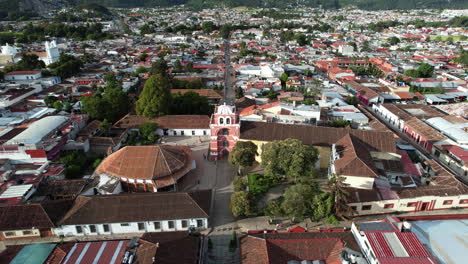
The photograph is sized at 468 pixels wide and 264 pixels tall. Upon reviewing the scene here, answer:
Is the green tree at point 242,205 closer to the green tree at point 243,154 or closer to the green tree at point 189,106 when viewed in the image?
the green tree at point 243,154

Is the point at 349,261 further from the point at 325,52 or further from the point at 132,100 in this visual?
the point at 325,52

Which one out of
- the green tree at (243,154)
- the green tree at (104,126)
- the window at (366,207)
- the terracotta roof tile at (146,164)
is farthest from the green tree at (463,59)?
the green tree at (104,126)

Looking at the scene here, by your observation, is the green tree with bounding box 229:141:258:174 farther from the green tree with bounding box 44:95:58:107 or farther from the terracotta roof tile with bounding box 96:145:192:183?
the green tree with bounding box 44:95:58:107

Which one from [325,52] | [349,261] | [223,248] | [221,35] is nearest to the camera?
[349,261]

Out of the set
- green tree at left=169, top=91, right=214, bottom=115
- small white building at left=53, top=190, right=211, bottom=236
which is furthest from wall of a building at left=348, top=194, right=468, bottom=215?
green tree at left=169, top=91, right=214, bottom=115

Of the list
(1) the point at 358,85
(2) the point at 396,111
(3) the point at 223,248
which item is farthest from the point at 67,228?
(1) the point at 358,85
